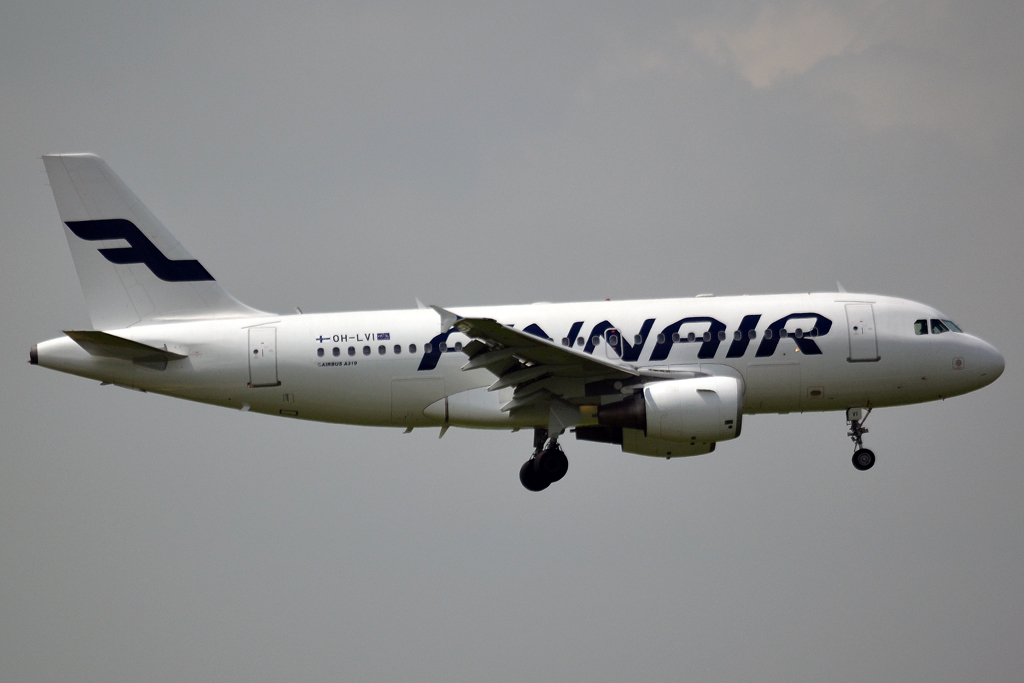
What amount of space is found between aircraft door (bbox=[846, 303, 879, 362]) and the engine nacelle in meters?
3.98

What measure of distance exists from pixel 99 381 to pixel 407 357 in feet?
28.2

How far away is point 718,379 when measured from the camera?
2905 cm

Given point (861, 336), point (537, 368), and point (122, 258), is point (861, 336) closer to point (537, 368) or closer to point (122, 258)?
point (537, 368)

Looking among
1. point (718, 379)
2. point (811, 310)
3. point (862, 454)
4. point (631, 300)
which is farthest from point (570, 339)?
point (862, 454)

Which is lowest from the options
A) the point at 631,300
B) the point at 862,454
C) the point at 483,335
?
the point at 862,454

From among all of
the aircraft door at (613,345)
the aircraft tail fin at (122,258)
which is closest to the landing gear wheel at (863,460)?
the aircraft door at (613,345)

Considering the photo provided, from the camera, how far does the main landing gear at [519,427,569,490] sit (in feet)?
104

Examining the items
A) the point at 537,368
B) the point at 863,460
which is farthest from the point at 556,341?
the point at 863,460

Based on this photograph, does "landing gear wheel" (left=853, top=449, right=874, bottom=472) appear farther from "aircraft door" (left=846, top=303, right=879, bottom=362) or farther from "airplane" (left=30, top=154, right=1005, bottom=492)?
"aircraft door" (left=846, top=303, right=879, bottom=362)

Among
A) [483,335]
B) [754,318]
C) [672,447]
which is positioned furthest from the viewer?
[672,447]

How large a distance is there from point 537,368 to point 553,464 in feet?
11.4

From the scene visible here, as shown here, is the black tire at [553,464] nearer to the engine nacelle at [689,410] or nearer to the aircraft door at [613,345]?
the engine nacelle at [689,410]

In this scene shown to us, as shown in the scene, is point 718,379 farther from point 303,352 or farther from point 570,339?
point 303,352

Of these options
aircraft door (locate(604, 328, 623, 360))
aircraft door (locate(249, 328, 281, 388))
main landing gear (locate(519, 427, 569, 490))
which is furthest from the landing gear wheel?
aircraft door (locate(249, 328, 281, 388))
